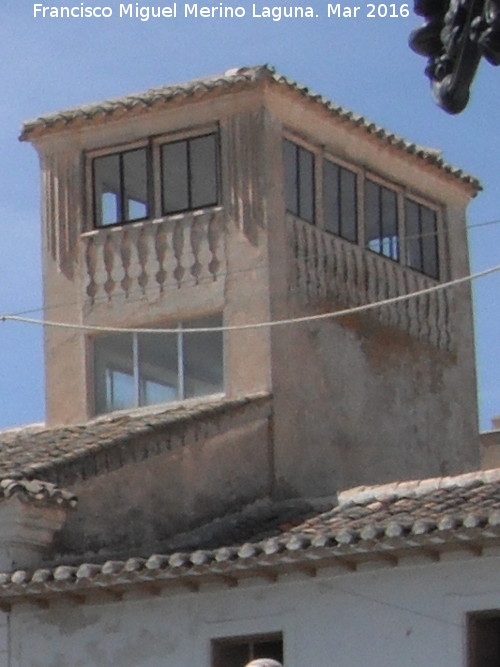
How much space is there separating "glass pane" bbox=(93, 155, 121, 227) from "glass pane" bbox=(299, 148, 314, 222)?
2.08m

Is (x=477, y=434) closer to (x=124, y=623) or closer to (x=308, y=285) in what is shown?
(x=308, y=285)

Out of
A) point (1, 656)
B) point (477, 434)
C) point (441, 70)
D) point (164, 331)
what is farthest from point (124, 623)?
point (441, 70)

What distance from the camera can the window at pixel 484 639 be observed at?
1680 centimetres

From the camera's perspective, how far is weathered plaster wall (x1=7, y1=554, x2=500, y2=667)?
664 inches

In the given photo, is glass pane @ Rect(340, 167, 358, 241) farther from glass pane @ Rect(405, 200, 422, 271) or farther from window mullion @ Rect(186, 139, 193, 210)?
window mullion @ Rect(186, 139, 193, 210)

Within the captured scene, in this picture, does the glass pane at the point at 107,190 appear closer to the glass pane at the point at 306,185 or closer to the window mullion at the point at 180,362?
the window mullion at the point at 180,362

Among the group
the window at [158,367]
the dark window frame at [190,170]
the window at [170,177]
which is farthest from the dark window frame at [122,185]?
the window at [158,367]

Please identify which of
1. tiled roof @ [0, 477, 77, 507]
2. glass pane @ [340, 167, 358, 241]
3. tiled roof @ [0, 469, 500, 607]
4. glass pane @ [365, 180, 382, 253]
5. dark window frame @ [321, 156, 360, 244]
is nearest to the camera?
tiled roof @ [0, 469, 500, 607]

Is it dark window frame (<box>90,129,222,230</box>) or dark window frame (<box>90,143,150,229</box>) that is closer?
dark window frame (<box>90,129,222,230</box>)

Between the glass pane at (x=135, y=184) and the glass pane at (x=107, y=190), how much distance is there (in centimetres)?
11

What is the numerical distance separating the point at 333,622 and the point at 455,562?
135cm

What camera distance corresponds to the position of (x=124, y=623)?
1838cm

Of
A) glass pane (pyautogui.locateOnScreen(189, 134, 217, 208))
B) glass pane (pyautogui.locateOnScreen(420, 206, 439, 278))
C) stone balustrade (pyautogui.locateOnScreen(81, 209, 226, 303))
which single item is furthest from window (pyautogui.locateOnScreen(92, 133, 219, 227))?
glass pane (pyautogui.locateOnScreen(420, 206, 439, 278))

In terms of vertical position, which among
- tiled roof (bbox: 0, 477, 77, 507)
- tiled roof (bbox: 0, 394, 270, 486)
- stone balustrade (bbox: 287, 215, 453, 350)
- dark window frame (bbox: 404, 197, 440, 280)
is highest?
dark window frame (bbox: 404, 197, 440, 280)
